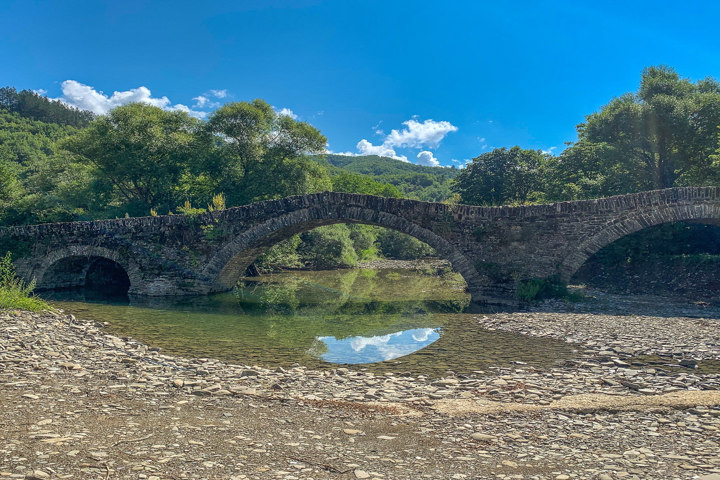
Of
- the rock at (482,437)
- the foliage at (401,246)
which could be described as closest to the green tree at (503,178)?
the foliage at (401,246)

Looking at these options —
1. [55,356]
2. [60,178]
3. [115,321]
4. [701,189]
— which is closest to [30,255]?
[115,321]

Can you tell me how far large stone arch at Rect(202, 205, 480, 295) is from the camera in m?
17.1

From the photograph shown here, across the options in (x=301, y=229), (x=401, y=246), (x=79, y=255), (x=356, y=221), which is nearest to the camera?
(x=356, y=221)

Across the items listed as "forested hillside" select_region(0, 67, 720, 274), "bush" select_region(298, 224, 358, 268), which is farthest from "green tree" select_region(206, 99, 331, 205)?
"bush" select_region(298, 224, 358, 268)

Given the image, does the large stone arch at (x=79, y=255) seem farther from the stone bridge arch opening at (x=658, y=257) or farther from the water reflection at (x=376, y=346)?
the stone bridge arch opening at (x=658, y=257)

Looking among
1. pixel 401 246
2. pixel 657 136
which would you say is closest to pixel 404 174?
pixel 401 246

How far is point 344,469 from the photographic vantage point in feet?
12.2

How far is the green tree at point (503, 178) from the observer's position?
1404 inches

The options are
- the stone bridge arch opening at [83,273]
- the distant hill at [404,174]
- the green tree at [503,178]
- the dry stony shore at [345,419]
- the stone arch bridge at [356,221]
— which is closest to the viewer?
the dry stony shore at [345,419]

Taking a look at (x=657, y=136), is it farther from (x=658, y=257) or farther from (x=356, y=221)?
(x=356, y=221)

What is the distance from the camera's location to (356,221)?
61.8 ft

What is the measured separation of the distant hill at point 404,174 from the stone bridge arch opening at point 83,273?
67.5m

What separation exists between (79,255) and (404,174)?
10062 cm

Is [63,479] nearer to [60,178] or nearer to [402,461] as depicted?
[402,461]
